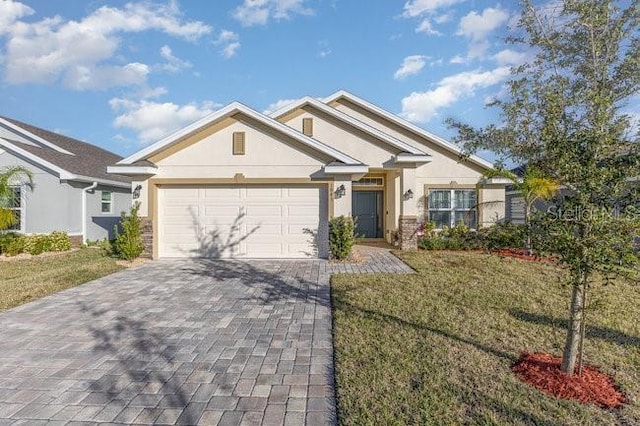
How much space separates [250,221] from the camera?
11.4m

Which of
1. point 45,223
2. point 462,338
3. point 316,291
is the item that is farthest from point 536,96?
point 45,223

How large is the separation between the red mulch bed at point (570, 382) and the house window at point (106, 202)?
17.5 m

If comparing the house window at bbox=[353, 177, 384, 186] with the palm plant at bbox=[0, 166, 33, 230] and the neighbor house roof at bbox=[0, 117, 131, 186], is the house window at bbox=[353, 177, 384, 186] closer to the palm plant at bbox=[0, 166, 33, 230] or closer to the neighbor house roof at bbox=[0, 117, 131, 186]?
the neighbor house roof at bbox=[0, 117, 131, 186]

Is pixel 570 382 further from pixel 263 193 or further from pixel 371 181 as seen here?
pixel 371 181

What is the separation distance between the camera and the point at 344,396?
346cm

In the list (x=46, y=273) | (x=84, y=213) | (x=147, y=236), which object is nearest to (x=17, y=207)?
(x=84, y=213)

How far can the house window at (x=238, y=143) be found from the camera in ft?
36.9

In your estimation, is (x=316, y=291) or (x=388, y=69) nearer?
(x=316, y=291)

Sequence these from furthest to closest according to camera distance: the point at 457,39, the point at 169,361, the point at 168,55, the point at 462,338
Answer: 1. the point at 168,55
2. the point at 457,39
3. the point at 462,338
4. the point at 169,361

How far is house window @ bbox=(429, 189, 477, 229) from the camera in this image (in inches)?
590

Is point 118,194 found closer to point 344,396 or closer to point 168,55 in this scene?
point 168,55

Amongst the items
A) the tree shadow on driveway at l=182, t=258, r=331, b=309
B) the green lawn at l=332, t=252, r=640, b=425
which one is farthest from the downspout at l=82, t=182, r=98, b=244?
the green lawn at l=332, t=252, r=640, b=425

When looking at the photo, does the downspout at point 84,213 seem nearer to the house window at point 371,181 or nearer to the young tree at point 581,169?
the house window at point 371,181

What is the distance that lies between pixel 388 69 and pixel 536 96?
1195cm
